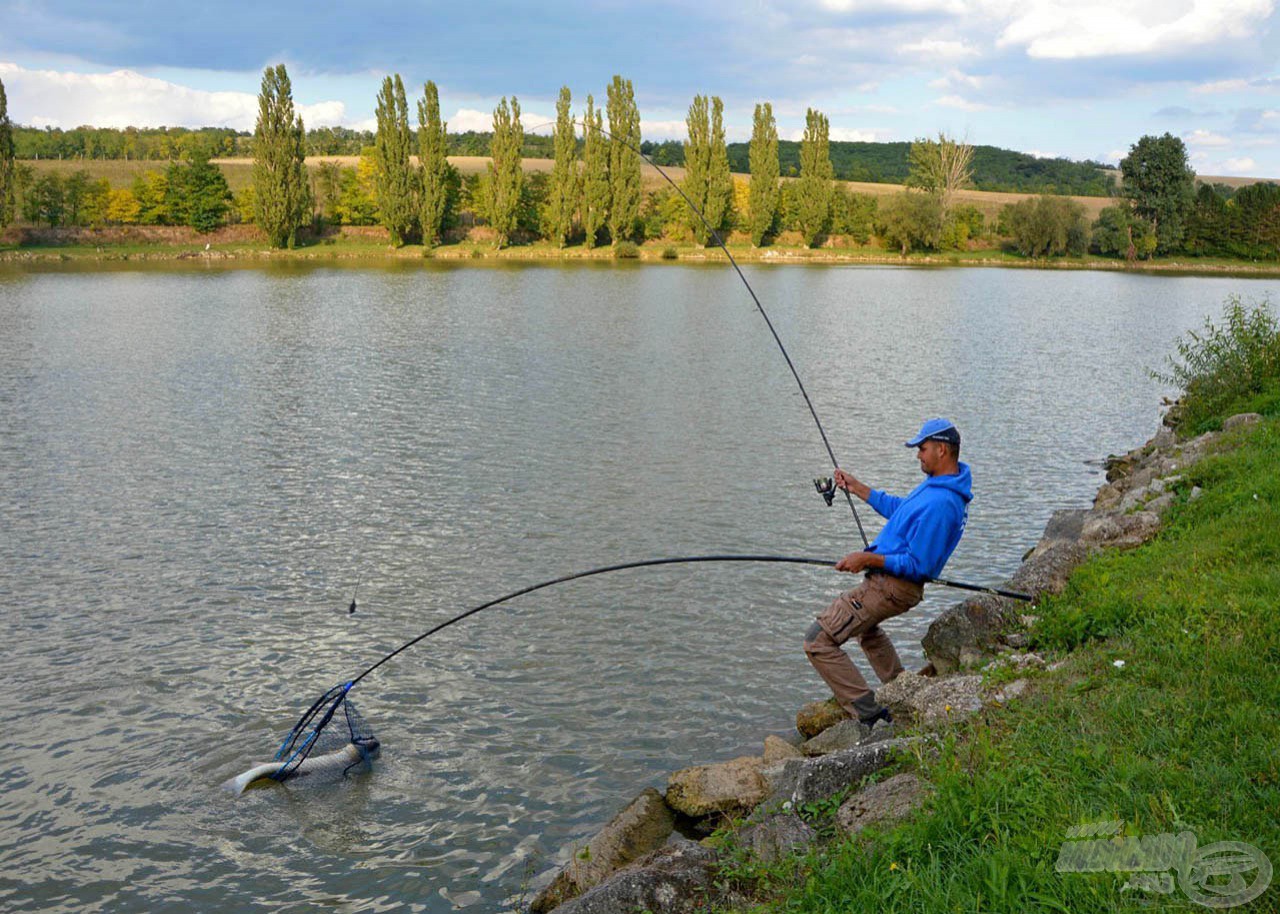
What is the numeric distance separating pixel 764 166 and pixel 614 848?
82.2m

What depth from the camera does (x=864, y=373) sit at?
2639 centimetres

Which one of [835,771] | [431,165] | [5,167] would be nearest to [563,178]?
[431,165]

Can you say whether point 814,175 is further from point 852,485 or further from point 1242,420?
point 852,485

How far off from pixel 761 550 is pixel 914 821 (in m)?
8.18

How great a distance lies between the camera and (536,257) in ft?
263

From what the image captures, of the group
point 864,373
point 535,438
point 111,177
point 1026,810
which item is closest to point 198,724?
point 1026,810

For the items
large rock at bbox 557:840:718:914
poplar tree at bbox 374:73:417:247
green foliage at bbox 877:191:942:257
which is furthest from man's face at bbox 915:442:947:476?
green foliage at bbox 877:191:942:257

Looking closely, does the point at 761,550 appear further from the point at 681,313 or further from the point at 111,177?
the point at 111,177

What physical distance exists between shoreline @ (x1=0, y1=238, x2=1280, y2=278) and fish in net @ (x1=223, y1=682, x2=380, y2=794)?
67.0 metres

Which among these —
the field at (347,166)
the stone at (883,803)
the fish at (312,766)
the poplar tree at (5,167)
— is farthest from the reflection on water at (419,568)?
the field at (347,166)

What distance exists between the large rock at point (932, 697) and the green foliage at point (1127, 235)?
92.3m

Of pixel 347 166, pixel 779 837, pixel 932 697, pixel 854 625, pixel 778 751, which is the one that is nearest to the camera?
pixel 779 837

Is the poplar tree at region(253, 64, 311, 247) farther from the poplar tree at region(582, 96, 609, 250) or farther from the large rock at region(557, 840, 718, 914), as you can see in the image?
the large rock at region(557, 840, 718, 914)

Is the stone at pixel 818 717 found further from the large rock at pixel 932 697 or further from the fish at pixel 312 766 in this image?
the fish at pixel 312 766
